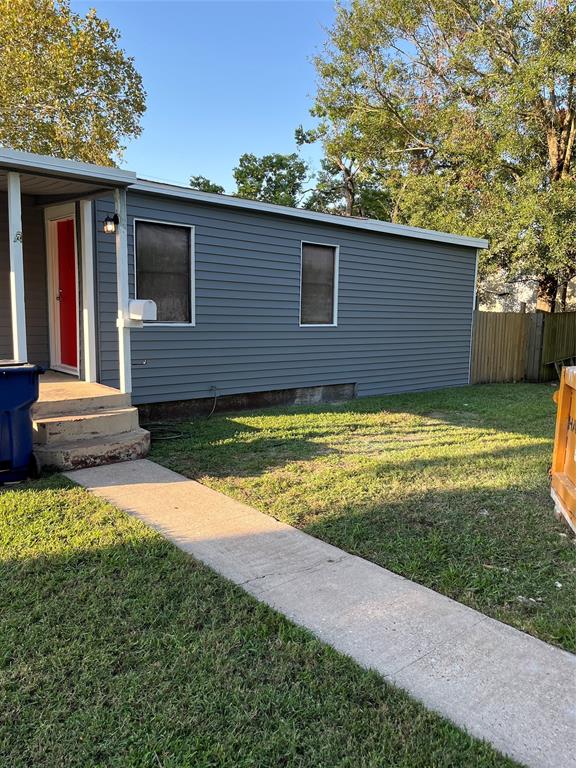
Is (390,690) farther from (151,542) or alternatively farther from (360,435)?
(360,435)

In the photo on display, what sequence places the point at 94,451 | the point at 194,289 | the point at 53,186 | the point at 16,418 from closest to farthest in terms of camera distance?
the point at 16,418 < the point at 94,451 < the point at 53,186 < the point at 194,289

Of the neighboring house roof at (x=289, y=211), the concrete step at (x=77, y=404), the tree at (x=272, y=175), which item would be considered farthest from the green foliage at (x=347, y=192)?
the concrete step at (x=77, y=404)

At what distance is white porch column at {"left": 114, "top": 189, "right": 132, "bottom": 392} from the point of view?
5383mm

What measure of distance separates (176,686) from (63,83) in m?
16.5

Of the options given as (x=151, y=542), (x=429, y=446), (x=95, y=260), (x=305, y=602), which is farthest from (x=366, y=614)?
(x=95, y=260)

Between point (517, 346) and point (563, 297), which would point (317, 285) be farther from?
point (563, 297)

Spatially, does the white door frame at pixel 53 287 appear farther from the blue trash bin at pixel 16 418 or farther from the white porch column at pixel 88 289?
the blue trash bin at pixel 16 418

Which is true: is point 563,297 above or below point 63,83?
below

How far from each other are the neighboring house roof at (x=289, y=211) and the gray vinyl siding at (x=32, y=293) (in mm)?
1468

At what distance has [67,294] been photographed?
21.9 feet

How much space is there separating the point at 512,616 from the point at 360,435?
12.6 ft

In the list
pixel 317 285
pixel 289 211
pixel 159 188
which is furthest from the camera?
pixel 317 285

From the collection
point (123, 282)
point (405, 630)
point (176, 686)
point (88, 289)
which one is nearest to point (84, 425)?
point (123, 282)

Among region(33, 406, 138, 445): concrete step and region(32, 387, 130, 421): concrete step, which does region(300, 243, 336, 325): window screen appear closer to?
region(32, 387, 130, 421): concrete step
